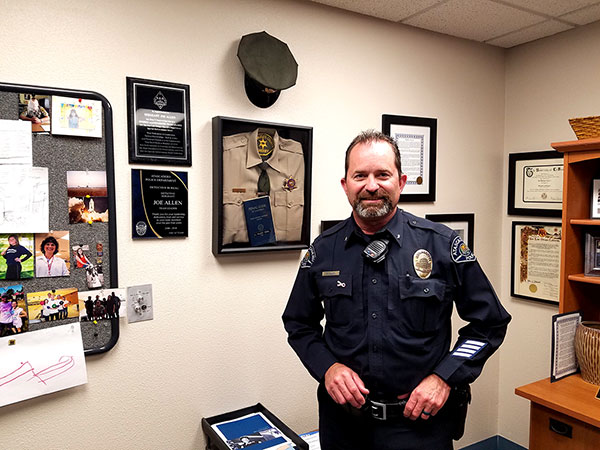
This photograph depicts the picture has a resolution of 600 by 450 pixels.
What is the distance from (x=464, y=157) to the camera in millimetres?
2689

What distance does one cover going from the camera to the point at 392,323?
1.45 metres

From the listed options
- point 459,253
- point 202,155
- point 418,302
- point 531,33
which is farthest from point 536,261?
point 202,155

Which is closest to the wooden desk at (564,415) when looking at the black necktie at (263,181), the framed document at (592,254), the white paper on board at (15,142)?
the framed document at (592,254)

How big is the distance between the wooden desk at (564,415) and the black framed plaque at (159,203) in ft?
5.11

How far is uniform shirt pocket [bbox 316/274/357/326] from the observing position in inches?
59.4

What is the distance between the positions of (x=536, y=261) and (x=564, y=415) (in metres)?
0.93

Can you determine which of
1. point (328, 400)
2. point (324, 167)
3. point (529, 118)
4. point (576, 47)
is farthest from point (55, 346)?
point (576, 47)

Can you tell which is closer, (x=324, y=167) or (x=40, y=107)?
(x=40, y=107)

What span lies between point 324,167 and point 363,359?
101cm

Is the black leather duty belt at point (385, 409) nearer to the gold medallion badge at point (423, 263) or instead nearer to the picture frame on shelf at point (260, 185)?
the gold medallion badge at point (423, 263)

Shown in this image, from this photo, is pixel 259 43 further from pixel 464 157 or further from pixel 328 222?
pixel 464 157

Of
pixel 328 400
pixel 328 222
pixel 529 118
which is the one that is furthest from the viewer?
pixel 529 118

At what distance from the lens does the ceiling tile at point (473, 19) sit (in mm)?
2170

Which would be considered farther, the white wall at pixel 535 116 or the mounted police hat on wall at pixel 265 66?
the white wall at pixel 535 116
